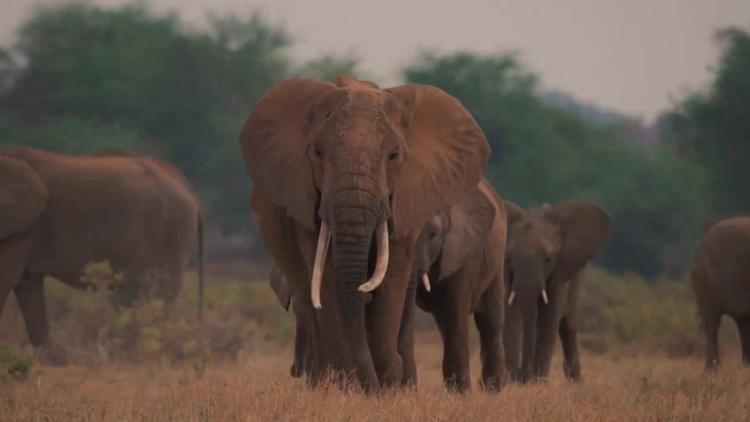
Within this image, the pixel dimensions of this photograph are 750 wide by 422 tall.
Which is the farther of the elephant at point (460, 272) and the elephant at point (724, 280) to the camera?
the elephant at point (724, 280)

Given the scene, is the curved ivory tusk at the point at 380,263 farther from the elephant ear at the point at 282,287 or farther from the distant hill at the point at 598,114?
the distant hill at the point at 598,114

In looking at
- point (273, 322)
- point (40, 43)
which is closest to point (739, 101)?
point (40, 43)

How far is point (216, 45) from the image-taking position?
40281 millimetres

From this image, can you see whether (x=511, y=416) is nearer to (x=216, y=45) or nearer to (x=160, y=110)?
(x=160, y=110)

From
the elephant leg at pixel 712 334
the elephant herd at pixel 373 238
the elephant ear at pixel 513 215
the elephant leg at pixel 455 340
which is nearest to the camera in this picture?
the elephant herd at pixel 373 238

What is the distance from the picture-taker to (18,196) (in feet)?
41.4

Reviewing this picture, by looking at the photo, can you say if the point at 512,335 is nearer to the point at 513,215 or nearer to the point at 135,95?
the point at 513,215

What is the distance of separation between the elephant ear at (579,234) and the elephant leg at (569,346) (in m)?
0.52

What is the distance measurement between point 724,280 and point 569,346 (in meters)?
1.46

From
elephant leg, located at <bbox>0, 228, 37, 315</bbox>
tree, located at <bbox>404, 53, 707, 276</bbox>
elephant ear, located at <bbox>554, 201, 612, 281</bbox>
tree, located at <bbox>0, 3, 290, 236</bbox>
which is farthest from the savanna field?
tree, located at <bbox>0, 3, 290, 236</bbox>

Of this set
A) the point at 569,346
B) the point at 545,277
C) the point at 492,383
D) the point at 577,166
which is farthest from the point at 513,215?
the point at 577,166

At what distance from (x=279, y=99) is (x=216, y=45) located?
32.2m

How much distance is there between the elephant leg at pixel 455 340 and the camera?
375 inches

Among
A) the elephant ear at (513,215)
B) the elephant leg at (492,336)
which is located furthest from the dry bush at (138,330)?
the elephant leg at (492,336)
